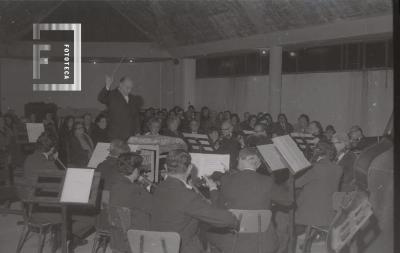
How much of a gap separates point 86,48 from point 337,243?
14.7 m

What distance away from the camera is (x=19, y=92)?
15891 millimetres

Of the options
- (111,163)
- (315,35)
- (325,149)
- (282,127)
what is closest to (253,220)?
(325,149)

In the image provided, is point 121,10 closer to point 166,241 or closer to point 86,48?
point 86,48

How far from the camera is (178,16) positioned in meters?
13.5

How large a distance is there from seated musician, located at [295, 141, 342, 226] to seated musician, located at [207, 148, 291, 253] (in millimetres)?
837

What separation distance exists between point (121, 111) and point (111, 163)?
1.47 m

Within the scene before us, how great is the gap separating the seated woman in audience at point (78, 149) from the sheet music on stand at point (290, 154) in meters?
3.57

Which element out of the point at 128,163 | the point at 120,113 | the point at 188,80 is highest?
the point at 188,80

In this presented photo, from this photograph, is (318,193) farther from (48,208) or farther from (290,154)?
(48,208)

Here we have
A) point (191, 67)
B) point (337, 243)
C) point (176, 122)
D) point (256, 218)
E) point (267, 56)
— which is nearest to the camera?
point (337, 243)

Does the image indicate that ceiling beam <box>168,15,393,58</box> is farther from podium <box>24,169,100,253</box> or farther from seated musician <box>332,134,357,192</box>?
podium <box>24,169,100,253</box>

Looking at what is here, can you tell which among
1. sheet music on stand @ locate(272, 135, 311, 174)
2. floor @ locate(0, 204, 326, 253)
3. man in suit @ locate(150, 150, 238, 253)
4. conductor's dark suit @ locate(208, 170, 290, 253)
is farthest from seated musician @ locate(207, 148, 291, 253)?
floor @ locate(0, 204, 326, 253)

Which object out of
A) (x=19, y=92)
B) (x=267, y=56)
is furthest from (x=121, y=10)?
(x=267, y=56)

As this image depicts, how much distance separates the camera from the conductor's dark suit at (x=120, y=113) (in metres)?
6.24
